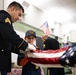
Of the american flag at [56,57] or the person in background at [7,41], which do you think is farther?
the person in background at [7,41]

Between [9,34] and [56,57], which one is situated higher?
[9,34]

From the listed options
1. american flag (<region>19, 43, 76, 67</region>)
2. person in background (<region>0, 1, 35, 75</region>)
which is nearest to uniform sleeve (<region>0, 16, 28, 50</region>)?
person in background (<region>0, 1, 35, 75</region>)

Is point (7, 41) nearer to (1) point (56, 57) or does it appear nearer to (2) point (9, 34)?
(2) point (9, 34)

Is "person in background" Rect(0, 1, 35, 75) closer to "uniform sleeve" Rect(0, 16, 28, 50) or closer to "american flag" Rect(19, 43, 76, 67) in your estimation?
"uniform sleeve" Rect(0, 16, 28, 50)

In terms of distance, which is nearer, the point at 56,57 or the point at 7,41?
the point at 56,57

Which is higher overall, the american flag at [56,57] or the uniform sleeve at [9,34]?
the uniform sleeve at [9,34]

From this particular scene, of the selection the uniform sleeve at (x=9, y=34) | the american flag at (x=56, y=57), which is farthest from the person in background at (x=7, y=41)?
the american flag at (x=56, y=57)

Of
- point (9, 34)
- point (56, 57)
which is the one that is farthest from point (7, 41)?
point (56, 57)

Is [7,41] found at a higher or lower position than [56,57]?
higher

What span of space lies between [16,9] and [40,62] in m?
0.71

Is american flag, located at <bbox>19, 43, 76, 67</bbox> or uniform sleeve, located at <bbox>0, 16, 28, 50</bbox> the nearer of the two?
american flag, located at <bbox>19, 43, 76, 67</bbox>

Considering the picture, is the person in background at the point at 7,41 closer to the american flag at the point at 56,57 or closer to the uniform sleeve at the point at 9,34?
the uniform sleeve at the point at 9,34

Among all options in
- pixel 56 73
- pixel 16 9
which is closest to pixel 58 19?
pixel 56 73

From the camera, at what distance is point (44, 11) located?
20.6ft
